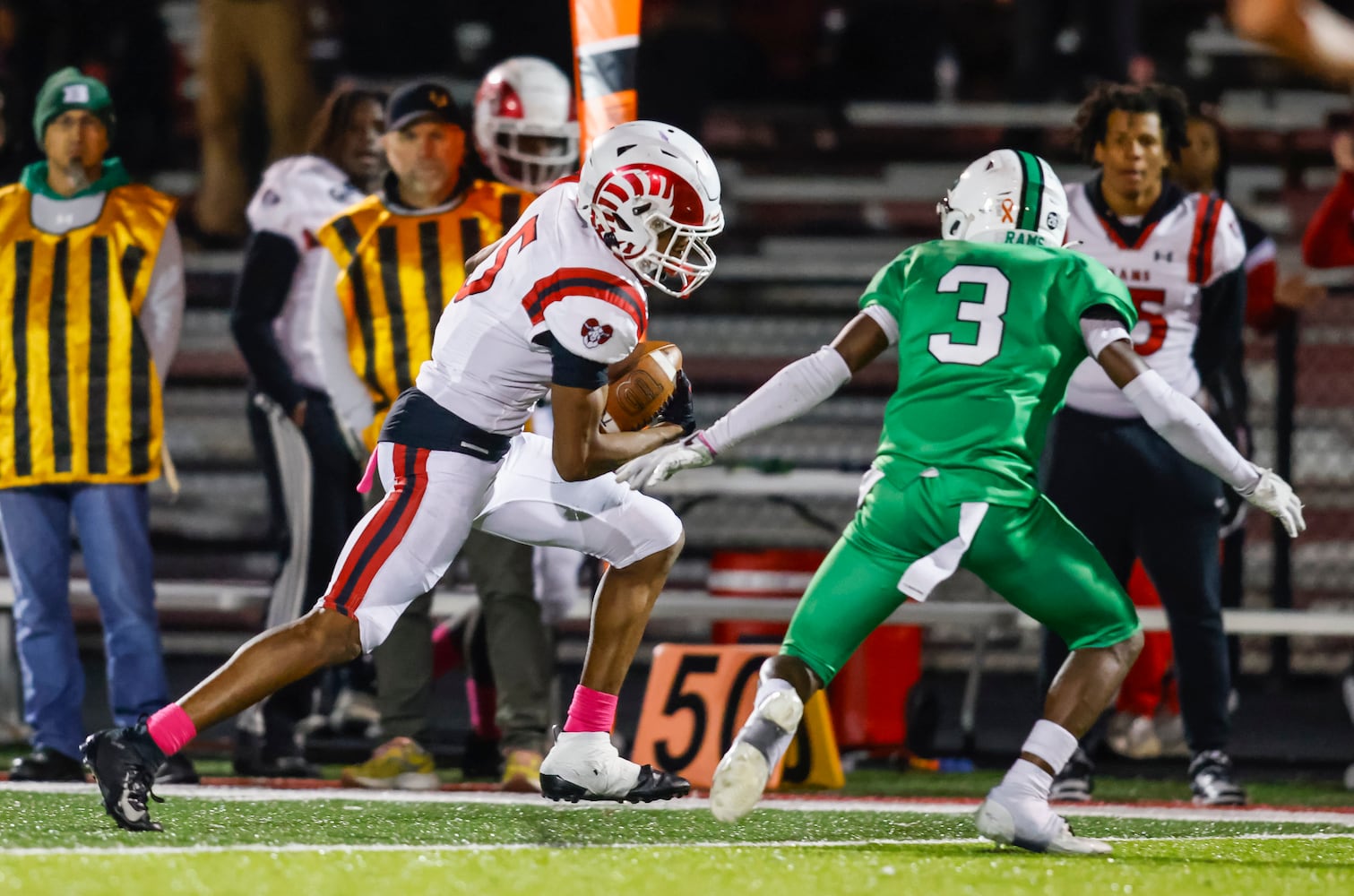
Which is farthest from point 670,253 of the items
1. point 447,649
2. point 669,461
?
point 447,649

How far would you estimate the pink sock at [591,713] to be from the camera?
4.70 m

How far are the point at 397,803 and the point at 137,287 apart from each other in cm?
163

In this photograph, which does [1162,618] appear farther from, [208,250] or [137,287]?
[208,250]

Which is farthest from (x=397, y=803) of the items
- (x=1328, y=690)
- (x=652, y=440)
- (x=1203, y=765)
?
(x=1328, y=690)

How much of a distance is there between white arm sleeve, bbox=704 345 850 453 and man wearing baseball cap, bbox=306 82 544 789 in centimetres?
126

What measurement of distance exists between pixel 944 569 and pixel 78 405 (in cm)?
252

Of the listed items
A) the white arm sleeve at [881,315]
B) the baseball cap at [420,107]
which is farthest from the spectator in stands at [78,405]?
the white arm sleeve at [881,315]

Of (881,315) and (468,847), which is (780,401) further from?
(468,847)

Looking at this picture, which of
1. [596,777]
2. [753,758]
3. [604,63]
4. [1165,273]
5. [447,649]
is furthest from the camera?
[447,649]

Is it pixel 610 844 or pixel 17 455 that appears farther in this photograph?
pixel 17 455

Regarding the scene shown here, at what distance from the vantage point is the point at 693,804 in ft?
17.1

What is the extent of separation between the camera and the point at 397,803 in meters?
5.08

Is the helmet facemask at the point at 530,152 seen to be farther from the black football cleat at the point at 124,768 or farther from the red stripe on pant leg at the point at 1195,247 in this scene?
the black football cleat at the point at 124,768

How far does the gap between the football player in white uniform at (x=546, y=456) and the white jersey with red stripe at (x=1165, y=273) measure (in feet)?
4.40
